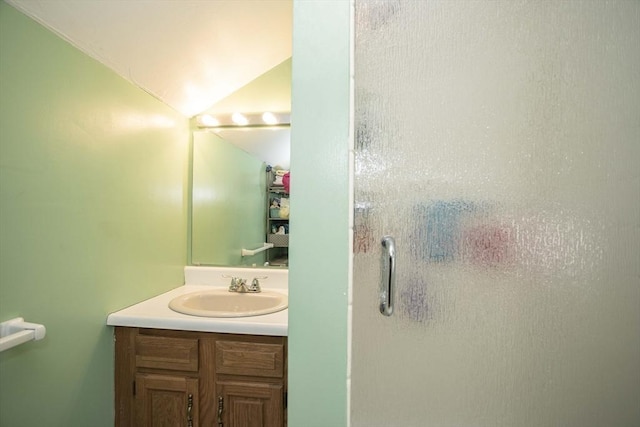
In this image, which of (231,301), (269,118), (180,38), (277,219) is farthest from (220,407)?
(180,38)

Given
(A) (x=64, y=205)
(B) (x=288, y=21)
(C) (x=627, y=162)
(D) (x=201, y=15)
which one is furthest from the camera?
(B) (x=288, y=21)

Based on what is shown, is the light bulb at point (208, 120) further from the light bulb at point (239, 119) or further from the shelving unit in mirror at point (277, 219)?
the shelving unit in mirror at point (277, 219)

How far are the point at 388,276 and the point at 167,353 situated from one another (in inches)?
44.4

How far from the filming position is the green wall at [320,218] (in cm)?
60

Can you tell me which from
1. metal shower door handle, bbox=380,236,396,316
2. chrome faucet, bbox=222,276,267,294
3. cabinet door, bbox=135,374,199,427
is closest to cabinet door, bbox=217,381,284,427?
cabinet door, bbox=135,374,199,427

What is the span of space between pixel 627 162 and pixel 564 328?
0.33 meters

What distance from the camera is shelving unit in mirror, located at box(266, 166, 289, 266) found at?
1694 mm

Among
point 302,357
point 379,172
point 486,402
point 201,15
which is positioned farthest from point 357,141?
point 201,15

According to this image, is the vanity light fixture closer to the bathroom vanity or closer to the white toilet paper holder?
the bathroom vanity

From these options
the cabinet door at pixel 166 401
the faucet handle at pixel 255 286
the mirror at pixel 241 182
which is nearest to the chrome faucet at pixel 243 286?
the faucet handle at pixel 255 286

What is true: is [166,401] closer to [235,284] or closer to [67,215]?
[235,284]

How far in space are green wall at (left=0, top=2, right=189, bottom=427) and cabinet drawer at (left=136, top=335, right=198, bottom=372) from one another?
142 mm

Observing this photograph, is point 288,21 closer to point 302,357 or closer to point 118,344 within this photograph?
point 302,357

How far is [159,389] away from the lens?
123 centimetres
